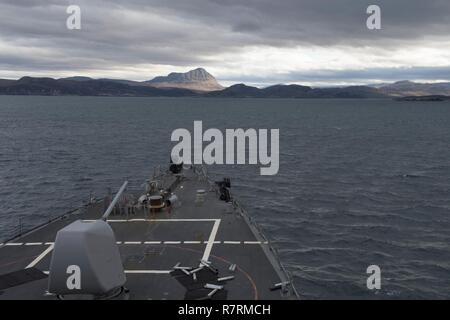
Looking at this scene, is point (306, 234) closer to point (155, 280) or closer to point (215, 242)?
point (215, 242)

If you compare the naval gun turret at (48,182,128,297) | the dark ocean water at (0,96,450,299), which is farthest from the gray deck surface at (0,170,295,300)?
the dark ocean water at (0,96,450,299)

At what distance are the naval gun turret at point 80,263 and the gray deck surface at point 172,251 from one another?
91.1 inches

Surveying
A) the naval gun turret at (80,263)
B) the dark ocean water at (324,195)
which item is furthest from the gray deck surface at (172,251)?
the dark ocean water at (324,195)

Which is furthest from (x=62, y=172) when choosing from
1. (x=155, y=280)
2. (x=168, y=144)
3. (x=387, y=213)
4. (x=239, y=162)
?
(x=155, y=280)

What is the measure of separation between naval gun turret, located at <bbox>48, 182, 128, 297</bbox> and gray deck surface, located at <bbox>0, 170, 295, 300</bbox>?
7.59 feet

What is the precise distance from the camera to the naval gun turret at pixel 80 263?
20.3m

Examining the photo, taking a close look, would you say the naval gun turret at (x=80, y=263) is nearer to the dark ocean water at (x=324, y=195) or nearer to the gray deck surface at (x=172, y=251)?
the gray deck surface at (x=172, y=251)

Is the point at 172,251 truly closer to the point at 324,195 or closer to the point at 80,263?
the point at 80,263

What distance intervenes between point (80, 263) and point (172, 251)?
33.0 ft

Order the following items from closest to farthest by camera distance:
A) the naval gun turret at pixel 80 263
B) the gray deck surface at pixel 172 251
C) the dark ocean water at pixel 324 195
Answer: the naval gun turret at pixel 80 263
the gray deck surface at pixel 172 251
the dark ocean water at pixel 324 195

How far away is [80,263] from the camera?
2028cm
